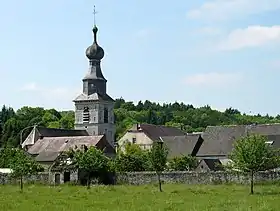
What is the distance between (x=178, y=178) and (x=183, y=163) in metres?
13.5

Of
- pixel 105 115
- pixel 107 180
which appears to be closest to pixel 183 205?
pixel 107 180

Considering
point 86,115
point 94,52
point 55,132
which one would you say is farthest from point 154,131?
point 55,132

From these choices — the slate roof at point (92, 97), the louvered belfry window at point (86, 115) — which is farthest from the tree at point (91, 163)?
the louvered belfry window at point (86, 115)

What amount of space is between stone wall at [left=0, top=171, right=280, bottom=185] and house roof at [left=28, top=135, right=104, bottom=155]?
13.4 meters

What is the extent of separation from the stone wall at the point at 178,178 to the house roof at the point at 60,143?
44.0 feet

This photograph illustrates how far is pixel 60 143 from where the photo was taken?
7575cm

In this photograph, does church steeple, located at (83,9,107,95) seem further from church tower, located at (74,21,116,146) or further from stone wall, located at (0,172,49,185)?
stone wall, located at (0,172,49,185)

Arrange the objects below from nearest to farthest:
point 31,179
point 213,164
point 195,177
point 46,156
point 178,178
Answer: point 195,177
point 178,178
point 31,179
point 213,164
point 46,156

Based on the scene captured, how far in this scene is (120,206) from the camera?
2717 centimetres

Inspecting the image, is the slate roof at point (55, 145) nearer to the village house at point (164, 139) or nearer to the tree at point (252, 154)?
the village house at point (164, 139)

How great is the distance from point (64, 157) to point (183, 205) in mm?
34549

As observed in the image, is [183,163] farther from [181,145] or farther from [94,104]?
[94,104]

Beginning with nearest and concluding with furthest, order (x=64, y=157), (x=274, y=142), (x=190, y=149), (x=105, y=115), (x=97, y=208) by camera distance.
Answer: (x=97, y=208)
(x=64, y=157)
(x=274, y=142)
(x=190, y=149)
(x=105, y=115)

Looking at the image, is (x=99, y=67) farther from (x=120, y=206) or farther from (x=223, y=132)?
(x=120, y=206)
